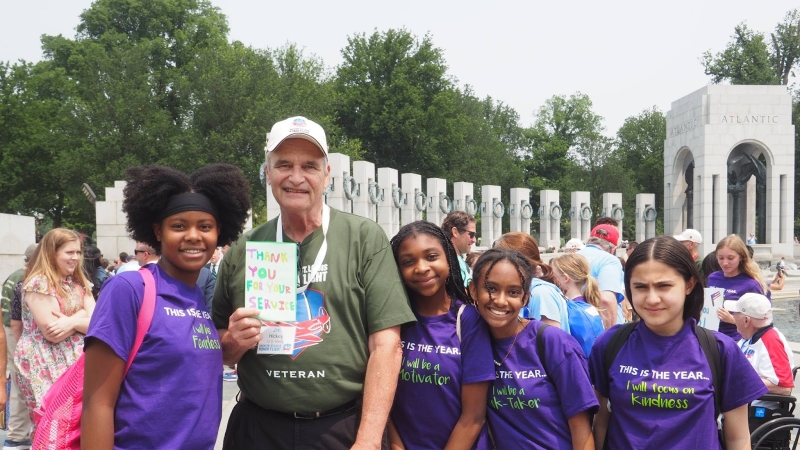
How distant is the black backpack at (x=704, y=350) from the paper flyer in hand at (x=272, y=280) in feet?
4.27

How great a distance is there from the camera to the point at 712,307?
667 cm

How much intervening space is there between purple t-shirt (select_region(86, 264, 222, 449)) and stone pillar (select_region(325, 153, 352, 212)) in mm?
21018

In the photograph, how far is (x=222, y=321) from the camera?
3105 mm

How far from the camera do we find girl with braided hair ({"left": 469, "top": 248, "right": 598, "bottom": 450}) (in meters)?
3.12

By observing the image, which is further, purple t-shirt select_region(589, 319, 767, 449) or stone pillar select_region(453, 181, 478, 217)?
stone pillar select_region(453, 181, 478, 217)

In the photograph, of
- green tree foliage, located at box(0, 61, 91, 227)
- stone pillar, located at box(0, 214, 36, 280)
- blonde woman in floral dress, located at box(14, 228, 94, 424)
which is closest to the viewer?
blonde woman in floral dress, located at box(14, 228, 94, 424)

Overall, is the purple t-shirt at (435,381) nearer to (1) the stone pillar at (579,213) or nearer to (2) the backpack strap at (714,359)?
(2) the backpack strap at (714,359)

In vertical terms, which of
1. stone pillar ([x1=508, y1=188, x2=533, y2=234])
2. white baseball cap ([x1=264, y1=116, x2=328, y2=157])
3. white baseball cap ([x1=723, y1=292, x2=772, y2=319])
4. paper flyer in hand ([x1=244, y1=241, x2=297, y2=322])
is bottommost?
white baseball cap ([x1=723, y1=292, x2=772, y2=319])

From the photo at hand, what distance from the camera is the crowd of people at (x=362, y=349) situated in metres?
2.70

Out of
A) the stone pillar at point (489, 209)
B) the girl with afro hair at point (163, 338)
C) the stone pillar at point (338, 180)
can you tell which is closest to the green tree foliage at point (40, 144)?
the stone pillar at point (338, 180)

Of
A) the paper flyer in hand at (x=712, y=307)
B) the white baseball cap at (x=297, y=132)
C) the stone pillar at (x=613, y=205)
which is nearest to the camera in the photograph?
the white baseball cap at (x=297, y=132)

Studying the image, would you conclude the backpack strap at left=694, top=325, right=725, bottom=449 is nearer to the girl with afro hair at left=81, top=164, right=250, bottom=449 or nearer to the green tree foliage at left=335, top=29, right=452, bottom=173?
the girl with afro hair at left=81, top=164, right=250, bottom=449

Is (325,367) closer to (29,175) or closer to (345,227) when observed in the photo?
(345,227)

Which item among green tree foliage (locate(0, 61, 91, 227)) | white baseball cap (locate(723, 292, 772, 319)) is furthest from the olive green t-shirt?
green tree foliage (locate(0, 61, 91, 227))
